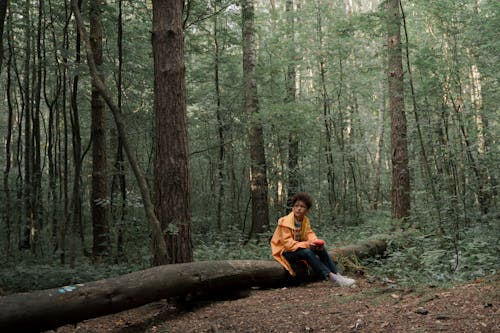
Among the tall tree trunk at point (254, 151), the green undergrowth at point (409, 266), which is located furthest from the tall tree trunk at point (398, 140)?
the tall tree trunk at point (254, 151)

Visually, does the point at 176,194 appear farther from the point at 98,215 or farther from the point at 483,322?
the point at 98,215

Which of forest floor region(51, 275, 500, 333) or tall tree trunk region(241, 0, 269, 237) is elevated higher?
tall tree trunk region(241, 0, 269, 237)

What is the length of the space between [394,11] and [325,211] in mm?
11313

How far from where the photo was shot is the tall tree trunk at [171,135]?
236 inches

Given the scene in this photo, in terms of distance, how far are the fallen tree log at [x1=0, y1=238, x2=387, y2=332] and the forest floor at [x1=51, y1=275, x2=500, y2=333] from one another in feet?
1.09

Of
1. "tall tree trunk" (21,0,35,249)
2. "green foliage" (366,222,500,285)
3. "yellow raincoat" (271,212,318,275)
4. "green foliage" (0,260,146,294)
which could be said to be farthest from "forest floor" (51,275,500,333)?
"tall tree trunk" (21,0,35,249)

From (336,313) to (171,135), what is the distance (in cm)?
329

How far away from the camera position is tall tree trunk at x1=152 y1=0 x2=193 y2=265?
5992 millimetres

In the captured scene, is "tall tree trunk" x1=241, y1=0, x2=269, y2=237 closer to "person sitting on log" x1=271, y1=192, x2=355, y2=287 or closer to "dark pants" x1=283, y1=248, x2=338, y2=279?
"person sitting on log" x1=271, y1=192, x2=355, y2=287

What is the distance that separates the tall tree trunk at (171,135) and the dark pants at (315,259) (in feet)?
5.76

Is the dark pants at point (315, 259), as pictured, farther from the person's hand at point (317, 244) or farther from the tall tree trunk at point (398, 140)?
the tall tree trunk at point (398, 140)

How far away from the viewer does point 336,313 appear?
15.0 ft

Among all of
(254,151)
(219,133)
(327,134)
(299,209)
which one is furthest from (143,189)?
(327,134)

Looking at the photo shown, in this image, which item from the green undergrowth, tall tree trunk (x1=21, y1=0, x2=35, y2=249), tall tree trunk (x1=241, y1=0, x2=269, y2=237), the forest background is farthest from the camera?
tall tree trunk (x1=241, y1=0, x2=269, y2=237)
